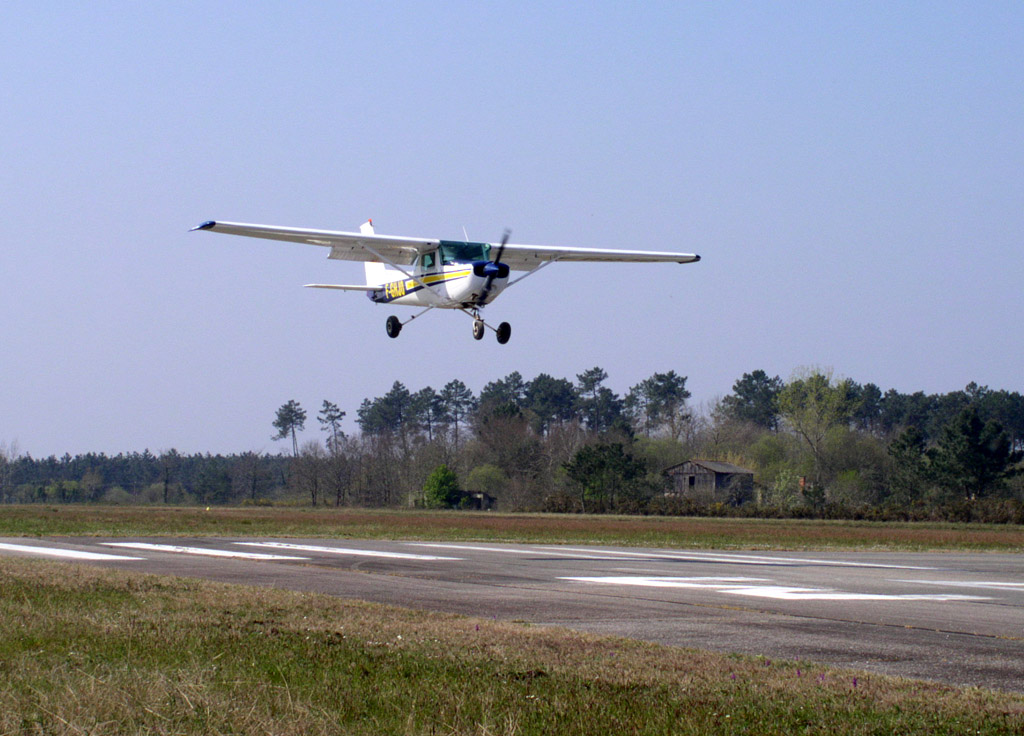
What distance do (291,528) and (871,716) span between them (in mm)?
32897

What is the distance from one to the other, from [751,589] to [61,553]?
46.9ft

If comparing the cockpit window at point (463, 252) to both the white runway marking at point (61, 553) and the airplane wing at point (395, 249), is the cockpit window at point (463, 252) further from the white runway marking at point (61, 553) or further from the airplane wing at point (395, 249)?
the white runway marking at point (61, 553)

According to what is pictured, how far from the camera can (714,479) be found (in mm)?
100500

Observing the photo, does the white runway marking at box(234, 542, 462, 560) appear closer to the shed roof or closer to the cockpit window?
the cockpit window

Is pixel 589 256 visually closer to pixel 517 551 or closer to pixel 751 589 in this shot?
pixel 517 551

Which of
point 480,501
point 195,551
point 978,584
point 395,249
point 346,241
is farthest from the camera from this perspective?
point 480,501

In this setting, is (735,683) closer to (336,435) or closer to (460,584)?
(460,584)

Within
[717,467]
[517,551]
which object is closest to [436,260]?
[517,551]

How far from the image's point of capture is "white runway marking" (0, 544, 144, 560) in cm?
2052

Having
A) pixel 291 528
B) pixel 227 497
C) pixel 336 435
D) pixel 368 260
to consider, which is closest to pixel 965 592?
pixel 368 260

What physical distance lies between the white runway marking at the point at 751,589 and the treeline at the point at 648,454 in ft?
162

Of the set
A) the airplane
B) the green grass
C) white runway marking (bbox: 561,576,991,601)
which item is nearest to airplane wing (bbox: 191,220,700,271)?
the airplane

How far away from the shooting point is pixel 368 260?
35906mm

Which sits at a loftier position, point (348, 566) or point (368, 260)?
point (368, 260)
